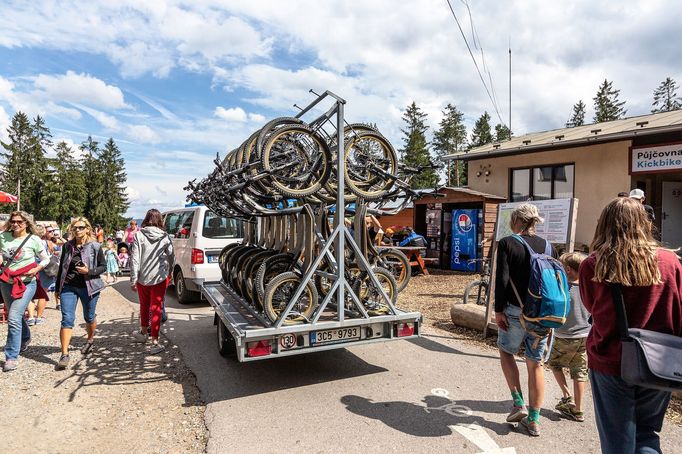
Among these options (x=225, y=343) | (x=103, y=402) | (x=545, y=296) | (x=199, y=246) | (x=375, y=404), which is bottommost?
(x=103, y=402)

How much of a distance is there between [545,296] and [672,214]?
11.7 m

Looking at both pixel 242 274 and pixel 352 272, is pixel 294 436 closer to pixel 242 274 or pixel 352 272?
pixel 352 272

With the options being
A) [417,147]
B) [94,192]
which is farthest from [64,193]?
[417,147]

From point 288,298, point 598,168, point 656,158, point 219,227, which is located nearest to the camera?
point 288,298

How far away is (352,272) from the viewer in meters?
5.16

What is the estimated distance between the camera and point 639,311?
211 cm

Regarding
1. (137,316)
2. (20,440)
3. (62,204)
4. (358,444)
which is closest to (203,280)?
(137,316)

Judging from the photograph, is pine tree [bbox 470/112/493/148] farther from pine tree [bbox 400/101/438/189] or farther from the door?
the door

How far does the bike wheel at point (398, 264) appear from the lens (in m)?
5.42

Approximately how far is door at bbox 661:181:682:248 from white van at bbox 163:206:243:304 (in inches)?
447

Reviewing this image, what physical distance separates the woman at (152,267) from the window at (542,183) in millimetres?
10784

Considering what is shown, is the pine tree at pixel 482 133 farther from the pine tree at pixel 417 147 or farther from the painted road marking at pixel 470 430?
the painted road marking at pixel 470 430

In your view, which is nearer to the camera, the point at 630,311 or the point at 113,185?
the point at 630,311

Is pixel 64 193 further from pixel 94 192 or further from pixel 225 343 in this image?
pixel 225 343
